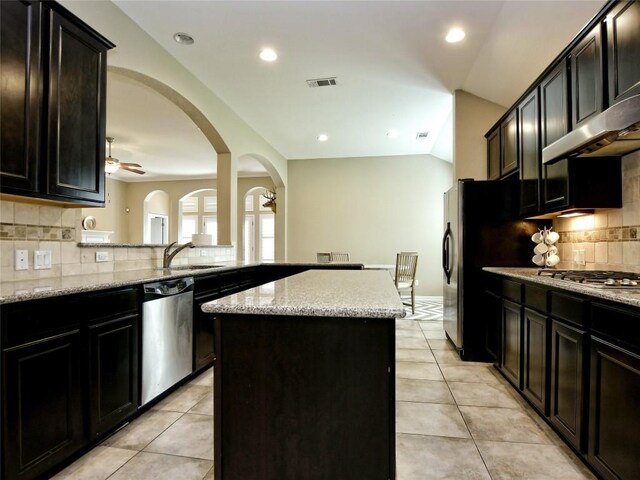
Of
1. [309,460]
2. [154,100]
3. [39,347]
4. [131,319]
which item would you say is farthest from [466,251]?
[154,100]

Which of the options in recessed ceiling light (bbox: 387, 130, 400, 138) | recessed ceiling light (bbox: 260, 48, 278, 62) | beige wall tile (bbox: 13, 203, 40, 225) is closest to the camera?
beige wall tile (bbox: 13, 203, 40, 225)

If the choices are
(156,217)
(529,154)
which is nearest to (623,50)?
(529,154)

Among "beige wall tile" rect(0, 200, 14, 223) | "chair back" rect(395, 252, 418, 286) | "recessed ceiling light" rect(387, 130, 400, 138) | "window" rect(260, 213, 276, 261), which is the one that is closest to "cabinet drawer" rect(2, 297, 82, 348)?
"beige wall tile" rect(0, 200, 14, 223)

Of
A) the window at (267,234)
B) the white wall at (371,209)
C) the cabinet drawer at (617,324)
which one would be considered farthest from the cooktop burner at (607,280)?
the window at (267,234)

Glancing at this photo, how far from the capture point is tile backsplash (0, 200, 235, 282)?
1872 millimetres

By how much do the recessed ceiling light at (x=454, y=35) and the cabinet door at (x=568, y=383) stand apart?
8.29 feet

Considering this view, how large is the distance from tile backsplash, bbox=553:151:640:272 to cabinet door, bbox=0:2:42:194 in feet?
11.2

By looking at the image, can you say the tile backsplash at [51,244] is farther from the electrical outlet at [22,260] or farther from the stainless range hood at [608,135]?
the stainless range hood at [608,135]

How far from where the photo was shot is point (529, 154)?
9.73 ft

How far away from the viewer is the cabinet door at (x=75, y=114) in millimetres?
1885

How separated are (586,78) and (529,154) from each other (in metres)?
0.86

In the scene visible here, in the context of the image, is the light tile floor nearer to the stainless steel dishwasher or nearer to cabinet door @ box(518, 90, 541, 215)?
the stainless steel dishwasher

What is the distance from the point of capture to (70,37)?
1.98 m

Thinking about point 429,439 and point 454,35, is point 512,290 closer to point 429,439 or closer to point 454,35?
point 429,439
